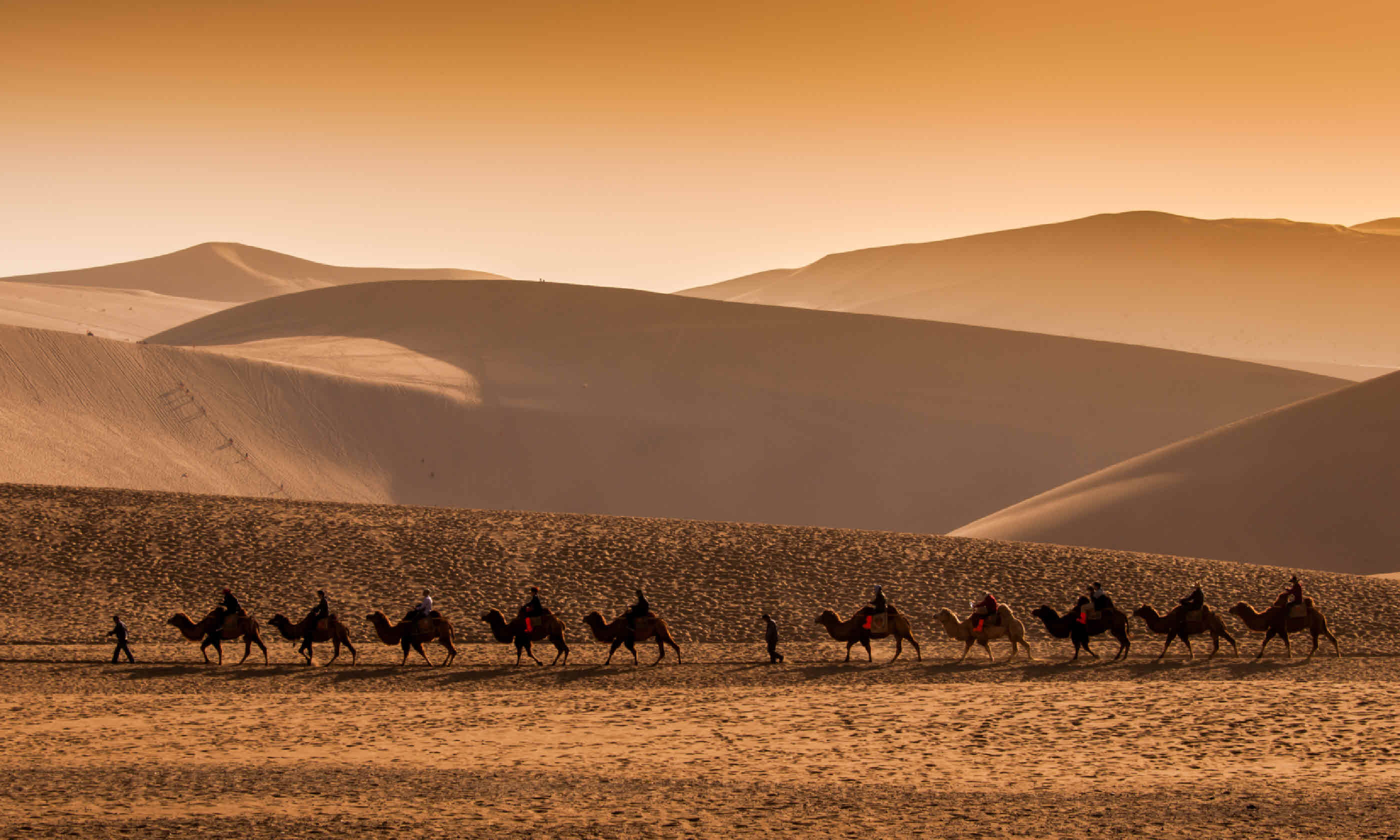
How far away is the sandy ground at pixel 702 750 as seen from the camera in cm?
1083

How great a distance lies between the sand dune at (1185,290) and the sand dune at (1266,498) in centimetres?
8940

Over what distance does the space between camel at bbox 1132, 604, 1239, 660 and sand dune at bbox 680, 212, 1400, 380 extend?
11125 centimetres

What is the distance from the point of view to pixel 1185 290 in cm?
17062

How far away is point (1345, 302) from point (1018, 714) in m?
164

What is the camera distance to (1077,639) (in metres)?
19.2

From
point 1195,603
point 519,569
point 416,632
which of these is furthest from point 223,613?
point 1195,603

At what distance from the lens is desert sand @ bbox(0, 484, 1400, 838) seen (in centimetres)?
1113

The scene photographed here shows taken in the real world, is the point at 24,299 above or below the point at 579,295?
above

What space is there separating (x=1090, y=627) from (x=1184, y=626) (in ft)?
4.70

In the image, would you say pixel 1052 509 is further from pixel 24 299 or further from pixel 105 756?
pixel 24 299

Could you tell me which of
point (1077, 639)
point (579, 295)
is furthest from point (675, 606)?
point (579, 295)

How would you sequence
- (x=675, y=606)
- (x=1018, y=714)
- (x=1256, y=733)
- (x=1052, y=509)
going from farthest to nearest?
(x=1052, y=509) → (x=675, y=606) → (x=1018, y=714) → (x=1256, y=733)

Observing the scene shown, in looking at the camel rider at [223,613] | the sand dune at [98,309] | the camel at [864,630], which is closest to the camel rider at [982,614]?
the camel at [864,630]

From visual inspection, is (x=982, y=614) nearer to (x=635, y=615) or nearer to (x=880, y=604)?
(x=880, y=604)
